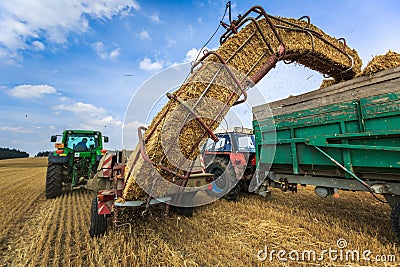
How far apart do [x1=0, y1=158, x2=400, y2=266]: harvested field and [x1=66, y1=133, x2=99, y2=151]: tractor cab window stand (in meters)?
3.04

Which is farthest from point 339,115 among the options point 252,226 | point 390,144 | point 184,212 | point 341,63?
point 184,212

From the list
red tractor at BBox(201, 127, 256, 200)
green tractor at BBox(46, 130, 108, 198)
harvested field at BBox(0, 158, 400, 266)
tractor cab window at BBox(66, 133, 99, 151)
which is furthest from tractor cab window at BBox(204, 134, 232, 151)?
tractor cab window at BBox(66, 133, 99, 151)

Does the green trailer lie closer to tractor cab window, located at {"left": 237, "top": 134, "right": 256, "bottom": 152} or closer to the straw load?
the straw load

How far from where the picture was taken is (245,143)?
6.29 m

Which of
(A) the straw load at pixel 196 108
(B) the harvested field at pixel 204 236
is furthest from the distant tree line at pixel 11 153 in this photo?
(A) the straw load at pixel 196 108

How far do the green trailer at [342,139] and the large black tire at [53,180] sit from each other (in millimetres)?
5746

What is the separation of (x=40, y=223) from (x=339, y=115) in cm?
546

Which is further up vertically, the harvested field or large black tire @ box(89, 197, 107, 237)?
large black tire @ box(89, 197, 107, 237)

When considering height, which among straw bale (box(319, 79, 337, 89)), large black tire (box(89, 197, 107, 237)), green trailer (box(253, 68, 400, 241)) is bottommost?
large black tire (box(89, 197, 107, 237))

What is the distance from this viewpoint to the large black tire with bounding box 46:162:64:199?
637 cm

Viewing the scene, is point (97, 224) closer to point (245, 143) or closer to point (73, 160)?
point (245, 143)

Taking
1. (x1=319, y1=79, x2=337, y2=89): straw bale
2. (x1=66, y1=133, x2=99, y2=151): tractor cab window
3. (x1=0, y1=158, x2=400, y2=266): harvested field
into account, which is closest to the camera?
(x1=0, y1=158, x2=400, y2=266): harvested field

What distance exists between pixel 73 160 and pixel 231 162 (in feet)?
15.8

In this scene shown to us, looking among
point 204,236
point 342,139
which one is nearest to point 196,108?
point 204,236
